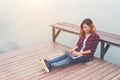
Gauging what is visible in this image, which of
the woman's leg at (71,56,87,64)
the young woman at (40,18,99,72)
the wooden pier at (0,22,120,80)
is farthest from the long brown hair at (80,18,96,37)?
the woman's leg at (71,56,87,64)

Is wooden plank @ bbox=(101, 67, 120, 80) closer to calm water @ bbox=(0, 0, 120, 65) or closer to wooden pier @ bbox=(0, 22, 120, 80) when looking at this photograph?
wooden pier @ bbox=(0, 22, 120, 80)

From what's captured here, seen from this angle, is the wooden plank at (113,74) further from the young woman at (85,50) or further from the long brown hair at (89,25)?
the long brown hair at (89,25)

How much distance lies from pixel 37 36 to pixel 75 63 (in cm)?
252

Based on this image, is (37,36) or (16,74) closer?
(16,74)

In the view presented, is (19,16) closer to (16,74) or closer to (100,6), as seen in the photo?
(100,6)

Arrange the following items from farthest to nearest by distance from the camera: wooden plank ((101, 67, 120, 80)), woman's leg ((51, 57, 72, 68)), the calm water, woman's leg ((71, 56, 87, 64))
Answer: the calm water → woman's leg ((71, 56, 87, 64)) → woman's leg ((51, 57, 72, 68)) → wooden plank ((101, 67, 120, 80))

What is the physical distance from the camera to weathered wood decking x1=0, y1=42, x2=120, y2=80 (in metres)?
3.89

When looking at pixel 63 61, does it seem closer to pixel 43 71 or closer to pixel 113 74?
pixel 43 71

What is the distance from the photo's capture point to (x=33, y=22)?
6.75m

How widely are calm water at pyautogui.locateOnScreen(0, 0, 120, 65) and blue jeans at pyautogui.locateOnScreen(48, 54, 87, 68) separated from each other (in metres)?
1.86

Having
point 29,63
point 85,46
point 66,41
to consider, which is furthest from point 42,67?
point 66,41

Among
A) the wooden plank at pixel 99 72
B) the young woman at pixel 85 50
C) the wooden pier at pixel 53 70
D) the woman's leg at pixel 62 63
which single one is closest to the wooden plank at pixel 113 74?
the wooden pier at pixel 53 70

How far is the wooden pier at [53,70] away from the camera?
390 centimetres

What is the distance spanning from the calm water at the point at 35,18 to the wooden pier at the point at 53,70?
1.42 meters
